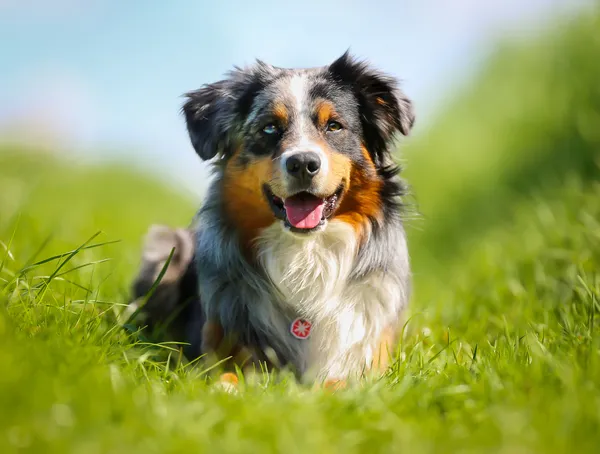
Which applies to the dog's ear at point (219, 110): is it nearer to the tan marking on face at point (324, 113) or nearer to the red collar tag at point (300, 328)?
the tan marking on face at point (324, 113)

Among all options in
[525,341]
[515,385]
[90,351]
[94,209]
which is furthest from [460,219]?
[90,351]

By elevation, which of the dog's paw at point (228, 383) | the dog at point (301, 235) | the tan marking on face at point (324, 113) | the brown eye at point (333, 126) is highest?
the tan marking on face at point (324, 113)

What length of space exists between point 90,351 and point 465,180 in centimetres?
719

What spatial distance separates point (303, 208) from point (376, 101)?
84 cm

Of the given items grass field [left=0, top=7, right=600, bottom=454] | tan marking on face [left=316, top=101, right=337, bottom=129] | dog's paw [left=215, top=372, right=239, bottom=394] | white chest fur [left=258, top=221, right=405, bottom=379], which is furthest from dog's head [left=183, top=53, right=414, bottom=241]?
dog's paw [left=215, top=372, right=239, bottom=394]

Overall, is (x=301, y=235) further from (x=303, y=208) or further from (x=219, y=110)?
(x=219, y=110)

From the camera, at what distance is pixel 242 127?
12.2 ft

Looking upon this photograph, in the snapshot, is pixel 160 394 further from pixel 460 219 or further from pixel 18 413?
pixel 460 219

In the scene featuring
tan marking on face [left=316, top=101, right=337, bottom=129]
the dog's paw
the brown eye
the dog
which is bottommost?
the dog's paw

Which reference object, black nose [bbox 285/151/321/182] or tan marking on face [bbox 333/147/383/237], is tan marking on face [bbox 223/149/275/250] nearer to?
black nose [bbox 285/151/321/182]

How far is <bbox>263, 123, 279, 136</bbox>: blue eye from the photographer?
3.58 m

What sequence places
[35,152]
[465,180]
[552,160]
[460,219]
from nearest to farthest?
[552,160], [460,219], [465,180], [35,152]

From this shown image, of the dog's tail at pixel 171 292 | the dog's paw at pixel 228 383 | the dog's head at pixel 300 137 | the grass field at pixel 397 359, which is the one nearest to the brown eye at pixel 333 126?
the dog's head at pixel 300 137

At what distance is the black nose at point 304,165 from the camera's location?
3.27 meters
